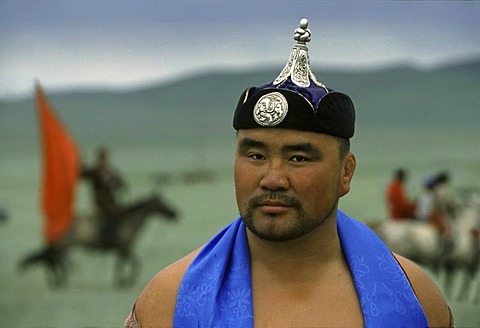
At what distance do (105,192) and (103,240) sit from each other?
0.47m

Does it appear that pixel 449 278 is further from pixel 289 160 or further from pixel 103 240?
pixel 289 160

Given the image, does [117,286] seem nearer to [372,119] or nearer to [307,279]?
[372,119]

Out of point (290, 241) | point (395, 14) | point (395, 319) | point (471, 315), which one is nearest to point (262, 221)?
point (290, 241)

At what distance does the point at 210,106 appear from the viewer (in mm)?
10180

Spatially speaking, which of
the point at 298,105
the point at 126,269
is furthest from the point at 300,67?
the point at 126,269

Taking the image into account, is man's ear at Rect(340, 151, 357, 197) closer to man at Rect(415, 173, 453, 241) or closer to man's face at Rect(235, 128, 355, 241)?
man's face at Rect(235, 128, 355, 241)

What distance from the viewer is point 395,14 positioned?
923 cm

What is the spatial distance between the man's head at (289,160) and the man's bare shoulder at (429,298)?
31cm

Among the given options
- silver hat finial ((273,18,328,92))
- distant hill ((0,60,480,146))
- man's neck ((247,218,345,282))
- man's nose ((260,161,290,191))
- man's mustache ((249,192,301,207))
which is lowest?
man's neck ((247,218,345,282))

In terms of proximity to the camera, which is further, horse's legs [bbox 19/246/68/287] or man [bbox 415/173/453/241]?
horse's legs [bbox 19/246/68/287]

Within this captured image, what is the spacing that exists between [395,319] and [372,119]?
7.46 metres

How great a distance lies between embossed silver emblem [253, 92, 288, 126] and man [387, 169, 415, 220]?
275 inches

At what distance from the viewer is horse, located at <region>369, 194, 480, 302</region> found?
29.1 ft

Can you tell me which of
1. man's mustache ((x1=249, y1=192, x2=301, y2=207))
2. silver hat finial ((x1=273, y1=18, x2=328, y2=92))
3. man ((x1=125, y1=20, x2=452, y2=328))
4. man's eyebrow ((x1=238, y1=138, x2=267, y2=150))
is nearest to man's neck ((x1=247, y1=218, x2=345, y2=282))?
man ((x1=125, y1=20, x2=452, y2=328))
